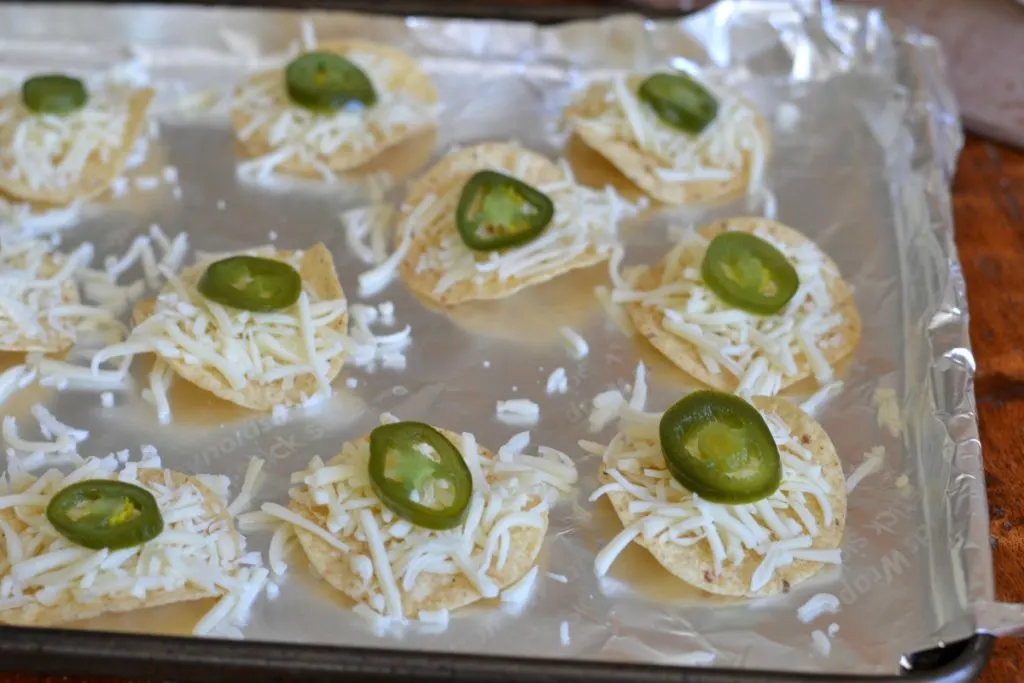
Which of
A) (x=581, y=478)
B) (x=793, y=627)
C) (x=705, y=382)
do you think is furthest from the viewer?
(x=705, y=382)

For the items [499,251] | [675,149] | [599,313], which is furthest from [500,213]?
[675,149]

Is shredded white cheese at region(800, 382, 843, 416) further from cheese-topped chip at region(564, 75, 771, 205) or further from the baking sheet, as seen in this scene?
cheese-topped chip at region(564, 75, 771, 205)

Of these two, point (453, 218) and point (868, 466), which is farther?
point (453, 218)

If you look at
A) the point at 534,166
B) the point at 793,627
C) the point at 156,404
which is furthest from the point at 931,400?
the point at 156,404

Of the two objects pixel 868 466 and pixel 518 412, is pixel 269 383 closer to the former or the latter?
pixel 518 412

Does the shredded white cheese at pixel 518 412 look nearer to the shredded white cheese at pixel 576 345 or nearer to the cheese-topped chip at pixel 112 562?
the shredded white cheese at pixel 576 345

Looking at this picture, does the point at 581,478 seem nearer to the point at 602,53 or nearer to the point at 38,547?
the point at 38,547
